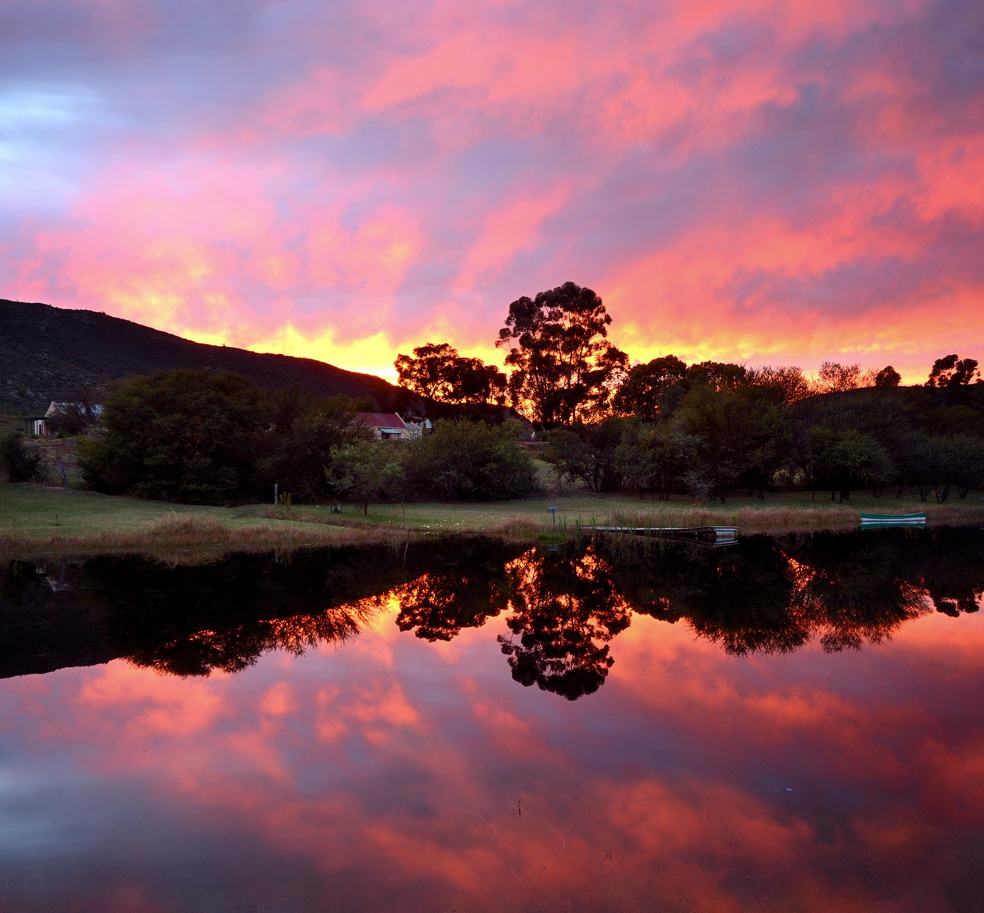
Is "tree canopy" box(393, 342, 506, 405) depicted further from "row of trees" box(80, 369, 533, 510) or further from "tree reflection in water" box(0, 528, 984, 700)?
"tree reflection in water" box(0, 528, 984, 700)

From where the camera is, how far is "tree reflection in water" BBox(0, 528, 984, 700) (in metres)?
17.2

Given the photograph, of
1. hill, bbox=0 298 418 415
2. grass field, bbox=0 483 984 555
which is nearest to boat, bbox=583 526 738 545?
grass field, bbox=0 483 984 555

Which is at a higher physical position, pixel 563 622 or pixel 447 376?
pixel 447 376

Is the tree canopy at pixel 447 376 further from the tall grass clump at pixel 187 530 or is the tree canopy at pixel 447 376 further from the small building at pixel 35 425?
the tall grass clump at pixel 187 530

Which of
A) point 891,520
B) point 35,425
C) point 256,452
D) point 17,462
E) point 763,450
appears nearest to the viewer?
point 891,520

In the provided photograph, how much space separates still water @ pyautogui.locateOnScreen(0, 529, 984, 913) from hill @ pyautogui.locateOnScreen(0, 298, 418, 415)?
68.7m

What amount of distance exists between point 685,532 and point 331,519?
1901 centimetres

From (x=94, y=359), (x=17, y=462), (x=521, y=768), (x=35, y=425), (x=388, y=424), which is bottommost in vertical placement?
(x=521, y=768)

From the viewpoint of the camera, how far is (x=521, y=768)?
10602mm

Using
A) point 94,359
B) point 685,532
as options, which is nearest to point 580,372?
point 685,532

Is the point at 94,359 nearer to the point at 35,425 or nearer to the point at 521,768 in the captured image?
the point at 35,425

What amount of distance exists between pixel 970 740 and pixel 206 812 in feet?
39.6

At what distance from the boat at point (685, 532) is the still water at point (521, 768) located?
14.2m

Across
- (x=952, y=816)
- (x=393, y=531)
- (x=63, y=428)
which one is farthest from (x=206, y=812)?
(x=63, y=428)
